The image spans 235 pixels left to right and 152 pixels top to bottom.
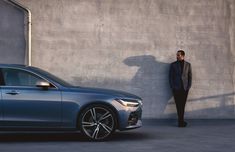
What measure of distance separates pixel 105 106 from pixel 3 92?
74.7 inches

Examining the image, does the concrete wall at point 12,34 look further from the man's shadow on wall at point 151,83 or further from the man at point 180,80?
the man at point 180,80

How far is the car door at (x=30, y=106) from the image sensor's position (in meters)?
11.3

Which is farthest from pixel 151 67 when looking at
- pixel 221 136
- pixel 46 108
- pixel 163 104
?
pixel 46 108

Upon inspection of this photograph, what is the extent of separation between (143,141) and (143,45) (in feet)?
15.6

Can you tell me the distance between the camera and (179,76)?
1548cm

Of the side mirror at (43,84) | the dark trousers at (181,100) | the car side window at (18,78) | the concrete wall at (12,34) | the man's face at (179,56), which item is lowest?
the dark trousers at (181,100)

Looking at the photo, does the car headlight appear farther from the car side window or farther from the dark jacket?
the dark jacket

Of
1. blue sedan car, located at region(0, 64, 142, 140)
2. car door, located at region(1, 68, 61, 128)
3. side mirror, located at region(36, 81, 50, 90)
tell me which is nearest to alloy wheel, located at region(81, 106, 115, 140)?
blue sedan car, located at region(0, 64, 142, 140)

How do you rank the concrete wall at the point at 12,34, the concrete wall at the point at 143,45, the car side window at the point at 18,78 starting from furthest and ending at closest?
the concrete wall at the point at 143,45 → the concrete wall at the point at 12,34 → the car side window at the point at 18,78

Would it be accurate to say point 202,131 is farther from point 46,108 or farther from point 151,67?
point 46,108

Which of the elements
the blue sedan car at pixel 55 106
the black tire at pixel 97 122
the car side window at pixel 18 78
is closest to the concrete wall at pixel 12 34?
the blue sedan car at pixel 55 106

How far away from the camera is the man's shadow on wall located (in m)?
16.0

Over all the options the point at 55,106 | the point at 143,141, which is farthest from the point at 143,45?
the point at 55,106

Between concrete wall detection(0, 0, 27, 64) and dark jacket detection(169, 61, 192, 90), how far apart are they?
3.72m
